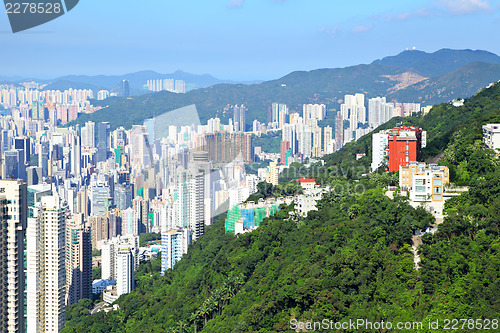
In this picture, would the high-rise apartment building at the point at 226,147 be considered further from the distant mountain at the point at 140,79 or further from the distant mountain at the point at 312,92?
the distant mountain at the point at 140,79

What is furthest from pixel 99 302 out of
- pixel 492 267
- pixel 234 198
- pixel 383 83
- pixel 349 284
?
pixel 383 83

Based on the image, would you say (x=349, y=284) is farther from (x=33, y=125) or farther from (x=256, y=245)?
(x=33, y=125)

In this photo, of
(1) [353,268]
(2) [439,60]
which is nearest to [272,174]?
(1) [353,268]

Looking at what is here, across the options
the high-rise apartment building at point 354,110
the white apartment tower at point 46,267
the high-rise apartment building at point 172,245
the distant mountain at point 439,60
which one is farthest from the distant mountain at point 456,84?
the white apartment tower at point 46,267

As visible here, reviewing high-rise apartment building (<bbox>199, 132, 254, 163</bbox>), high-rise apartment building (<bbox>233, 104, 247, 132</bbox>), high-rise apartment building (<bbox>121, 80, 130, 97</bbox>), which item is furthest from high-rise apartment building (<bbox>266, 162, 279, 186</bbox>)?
high-rise apartment building (<bbox>121, 80, 130, 97</bbox>)

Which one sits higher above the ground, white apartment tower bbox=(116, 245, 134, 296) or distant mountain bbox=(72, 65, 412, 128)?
distant mountain bbox=(72, 65, 412, 128)

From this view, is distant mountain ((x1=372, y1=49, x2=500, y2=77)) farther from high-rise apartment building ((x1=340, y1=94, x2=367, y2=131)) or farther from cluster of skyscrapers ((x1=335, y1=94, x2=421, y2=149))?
cluster of skyscrapers ((x1=335, y1=94, x2=421, y2=149))
